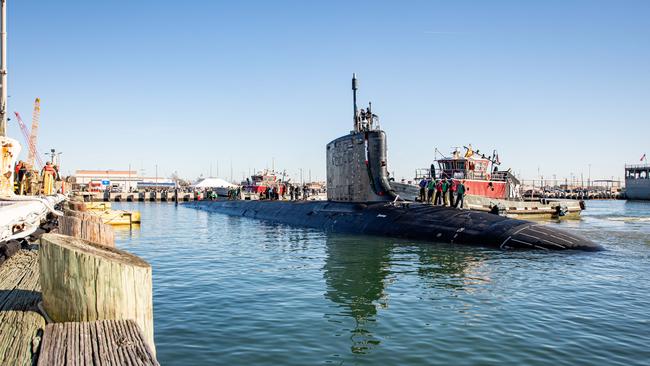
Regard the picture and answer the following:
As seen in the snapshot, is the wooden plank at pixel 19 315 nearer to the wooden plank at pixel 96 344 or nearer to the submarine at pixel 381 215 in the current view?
the wooden plank at pixel 96 344

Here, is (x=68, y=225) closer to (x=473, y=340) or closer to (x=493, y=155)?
(x=473, y=340)

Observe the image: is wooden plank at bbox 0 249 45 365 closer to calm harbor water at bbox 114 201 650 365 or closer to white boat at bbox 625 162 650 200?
calm harbor water at bbox 114 201 650 365

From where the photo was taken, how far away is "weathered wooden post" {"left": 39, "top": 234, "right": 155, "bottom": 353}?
13.2 ft

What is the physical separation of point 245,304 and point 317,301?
4.40 ft

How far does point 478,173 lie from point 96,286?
4356 centimetres

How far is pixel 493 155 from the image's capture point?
153ft

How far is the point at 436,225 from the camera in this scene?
1942 centimetres

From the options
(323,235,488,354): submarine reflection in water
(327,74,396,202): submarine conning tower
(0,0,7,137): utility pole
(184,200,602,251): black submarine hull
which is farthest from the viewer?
(327,74,396,202): submarine conning tower

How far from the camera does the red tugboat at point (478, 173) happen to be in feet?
145

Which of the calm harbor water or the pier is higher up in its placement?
the pier

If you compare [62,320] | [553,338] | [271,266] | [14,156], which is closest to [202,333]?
[62,320]

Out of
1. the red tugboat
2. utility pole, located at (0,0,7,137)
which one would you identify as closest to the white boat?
the red tugboat

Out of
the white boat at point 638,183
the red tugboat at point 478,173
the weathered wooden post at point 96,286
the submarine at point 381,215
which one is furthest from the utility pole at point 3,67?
the white boat at point 638,183

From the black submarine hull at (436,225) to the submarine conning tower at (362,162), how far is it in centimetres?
53
